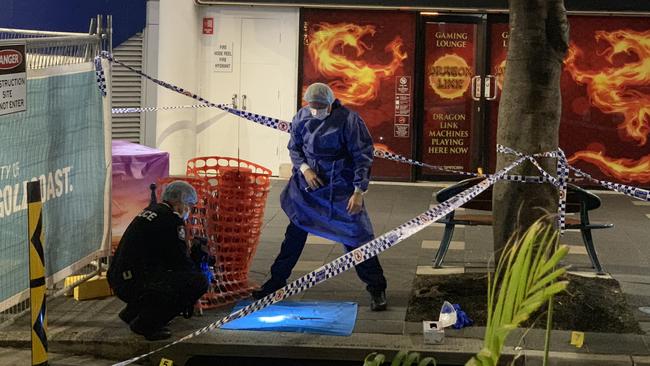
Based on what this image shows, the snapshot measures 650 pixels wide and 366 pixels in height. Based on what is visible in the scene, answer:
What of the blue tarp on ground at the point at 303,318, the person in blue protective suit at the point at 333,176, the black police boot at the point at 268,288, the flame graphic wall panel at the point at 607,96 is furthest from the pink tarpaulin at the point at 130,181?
the flame graphic wall panel at the point at 607,96

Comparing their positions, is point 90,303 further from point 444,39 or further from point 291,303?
point 444,39

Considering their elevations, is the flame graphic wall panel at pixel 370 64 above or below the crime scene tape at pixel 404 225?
above

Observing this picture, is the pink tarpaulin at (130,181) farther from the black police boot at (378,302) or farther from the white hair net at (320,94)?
the black police boot at (378,302)

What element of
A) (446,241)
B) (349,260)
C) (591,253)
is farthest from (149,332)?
(591,253)

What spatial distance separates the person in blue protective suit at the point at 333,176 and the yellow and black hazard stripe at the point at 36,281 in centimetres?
270

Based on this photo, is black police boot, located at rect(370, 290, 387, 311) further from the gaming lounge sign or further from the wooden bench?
the gaming lounge sign

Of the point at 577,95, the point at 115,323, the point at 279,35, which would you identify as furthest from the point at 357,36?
the point at 115,323

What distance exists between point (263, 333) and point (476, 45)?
8.76m

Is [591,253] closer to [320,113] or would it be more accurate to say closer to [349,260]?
[349,260]

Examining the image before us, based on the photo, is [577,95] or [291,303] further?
[577,95]

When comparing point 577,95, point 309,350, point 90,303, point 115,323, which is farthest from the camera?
point 577,95

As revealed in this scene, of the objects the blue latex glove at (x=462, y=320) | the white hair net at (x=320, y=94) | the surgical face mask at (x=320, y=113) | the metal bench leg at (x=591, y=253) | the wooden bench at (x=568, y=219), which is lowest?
the blue latex glove at (x=462, y=320)

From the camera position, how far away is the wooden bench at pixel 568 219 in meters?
9.76

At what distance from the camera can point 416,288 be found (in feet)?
30.3
